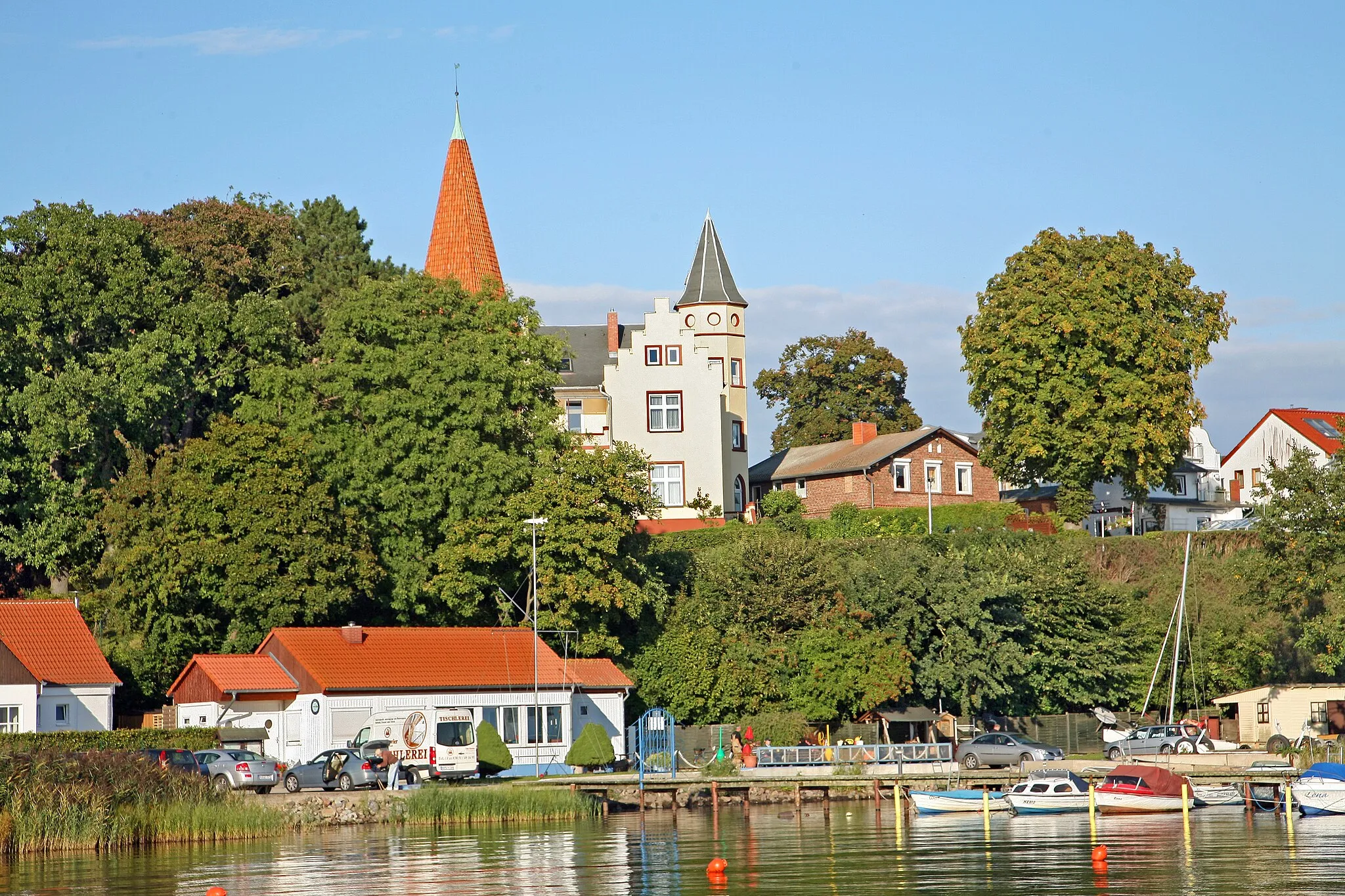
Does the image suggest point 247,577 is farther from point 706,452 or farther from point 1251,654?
point 1251,654

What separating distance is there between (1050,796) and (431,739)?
18957 millimetres

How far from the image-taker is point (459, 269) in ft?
297

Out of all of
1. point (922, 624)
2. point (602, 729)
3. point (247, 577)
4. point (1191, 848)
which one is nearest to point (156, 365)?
point (247, 577)

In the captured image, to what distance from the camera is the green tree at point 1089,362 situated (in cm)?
7400

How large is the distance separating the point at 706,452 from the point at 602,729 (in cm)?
2853

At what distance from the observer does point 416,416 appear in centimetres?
6288

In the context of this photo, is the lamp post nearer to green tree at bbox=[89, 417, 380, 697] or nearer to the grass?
green tree at bbox=[89, 417, 380, 697]

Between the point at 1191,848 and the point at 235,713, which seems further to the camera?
the point at 235,713

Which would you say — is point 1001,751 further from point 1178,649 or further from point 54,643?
point 54,643

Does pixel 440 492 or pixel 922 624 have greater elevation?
pixel 440 492

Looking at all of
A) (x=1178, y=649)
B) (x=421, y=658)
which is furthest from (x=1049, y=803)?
(x=421, y=658)

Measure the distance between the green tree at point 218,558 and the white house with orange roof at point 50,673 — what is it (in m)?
2.18

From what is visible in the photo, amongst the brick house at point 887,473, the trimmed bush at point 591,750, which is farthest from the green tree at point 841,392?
the trimmed bush at point 591,750

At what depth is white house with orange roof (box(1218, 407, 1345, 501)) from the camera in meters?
101
